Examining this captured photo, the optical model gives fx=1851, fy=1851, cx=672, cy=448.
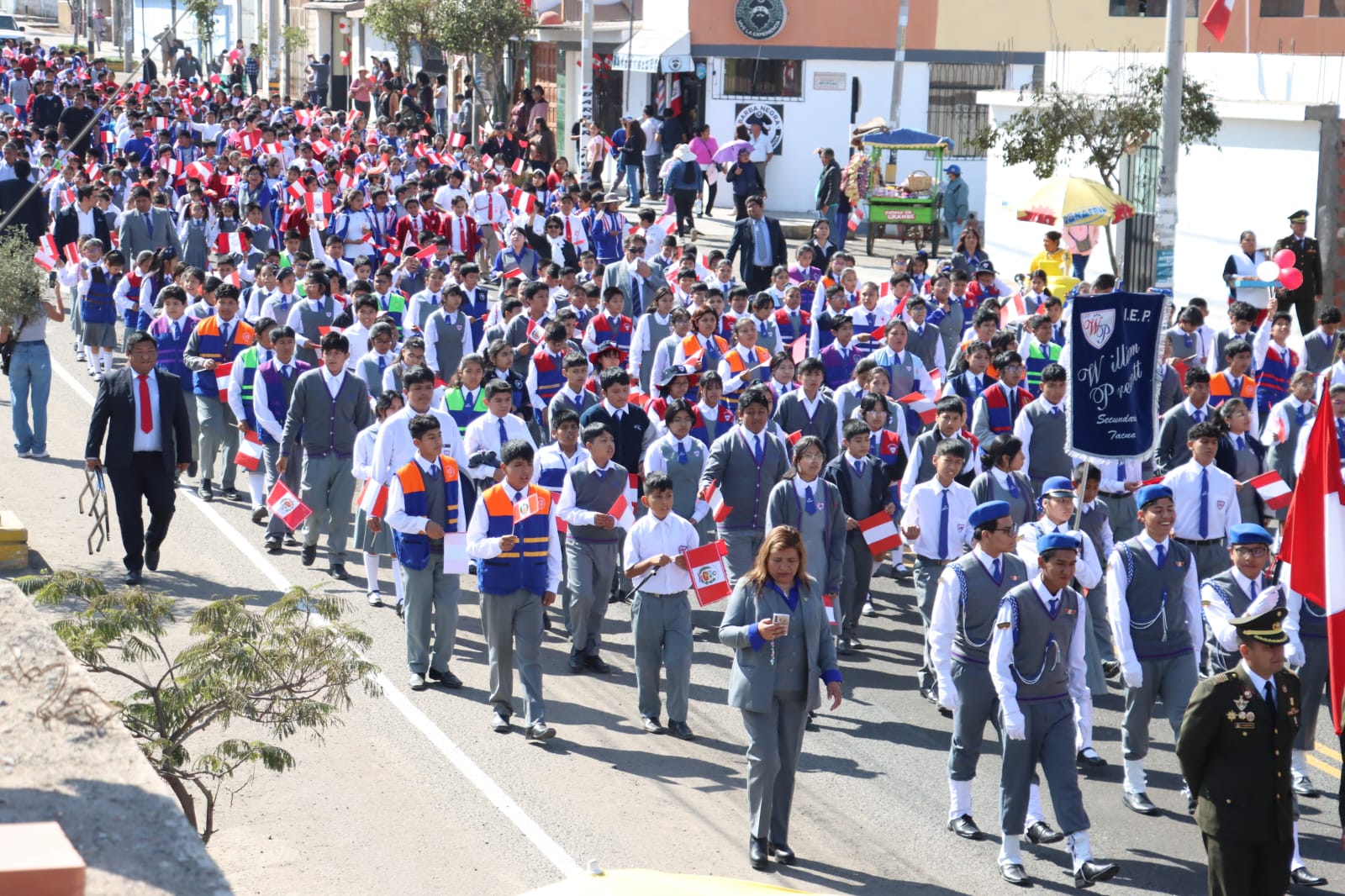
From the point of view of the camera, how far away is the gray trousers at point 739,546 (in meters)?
12.7

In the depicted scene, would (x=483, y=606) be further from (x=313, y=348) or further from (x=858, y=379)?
(x=313, y=348)

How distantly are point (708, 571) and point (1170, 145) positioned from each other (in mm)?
9771

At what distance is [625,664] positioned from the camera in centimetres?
1225

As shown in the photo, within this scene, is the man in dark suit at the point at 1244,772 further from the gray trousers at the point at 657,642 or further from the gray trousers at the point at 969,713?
the gray trousers at the point at 657,642

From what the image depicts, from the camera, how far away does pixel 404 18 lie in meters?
44.0

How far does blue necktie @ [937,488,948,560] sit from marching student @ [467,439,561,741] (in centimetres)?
254

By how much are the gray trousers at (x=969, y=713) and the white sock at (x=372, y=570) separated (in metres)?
5.01

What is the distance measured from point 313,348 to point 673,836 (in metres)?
8.61

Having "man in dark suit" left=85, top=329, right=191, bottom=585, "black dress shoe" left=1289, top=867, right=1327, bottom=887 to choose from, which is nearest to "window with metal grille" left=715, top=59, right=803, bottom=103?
"man in dark suit" left=85, top=329, right=191, bottom=585

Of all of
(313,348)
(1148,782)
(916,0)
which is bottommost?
(1148,782)

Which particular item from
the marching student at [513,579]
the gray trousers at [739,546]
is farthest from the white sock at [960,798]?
the gray trousers at [739,546]

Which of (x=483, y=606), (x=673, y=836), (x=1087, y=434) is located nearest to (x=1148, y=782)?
(x=1087, y=434)

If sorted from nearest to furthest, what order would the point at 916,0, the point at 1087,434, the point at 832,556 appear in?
1. the point at 1087,434
2. the point at 832,556
3. the point at 916,0

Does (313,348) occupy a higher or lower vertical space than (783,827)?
higher
